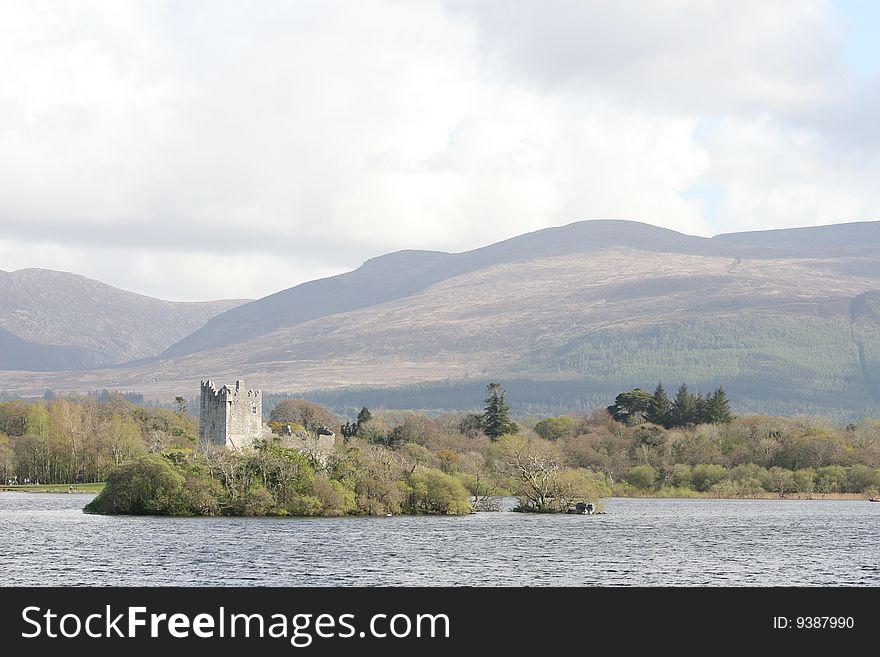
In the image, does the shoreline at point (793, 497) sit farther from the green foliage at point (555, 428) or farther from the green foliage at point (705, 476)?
the green foliage at point (555, 428)

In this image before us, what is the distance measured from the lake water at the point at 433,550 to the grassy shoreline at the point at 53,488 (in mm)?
31760

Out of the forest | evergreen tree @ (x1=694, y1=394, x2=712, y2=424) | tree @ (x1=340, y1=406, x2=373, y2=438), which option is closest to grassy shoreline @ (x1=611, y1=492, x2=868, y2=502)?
the forest

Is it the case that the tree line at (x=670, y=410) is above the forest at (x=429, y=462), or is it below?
above

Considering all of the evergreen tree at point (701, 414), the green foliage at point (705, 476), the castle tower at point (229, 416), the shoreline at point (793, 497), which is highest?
the castle tower at point (229, 416)

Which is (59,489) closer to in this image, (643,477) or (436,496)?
(436,496)

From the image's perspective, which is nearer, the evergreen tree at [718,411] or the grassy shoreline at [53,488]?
the grassy shoreline at [53,488]

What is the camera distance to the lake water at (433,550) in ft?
189

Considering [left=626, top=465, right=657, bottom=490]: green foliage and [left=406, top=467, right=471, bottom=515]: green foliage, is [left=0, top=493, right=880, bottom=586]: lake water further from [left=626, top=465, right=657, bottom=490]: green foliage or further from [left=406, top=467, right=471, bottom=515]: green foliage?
[left=626, top=465, right=657, bottom=490]: green foliage

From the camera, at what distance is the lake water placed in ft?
189

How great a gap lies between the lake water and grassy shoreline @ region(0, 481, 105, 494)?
31.8 meters

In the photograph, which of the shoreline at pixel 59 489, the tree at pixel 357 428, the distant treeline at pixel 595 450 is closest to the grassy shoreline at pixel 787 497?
the distant treeline at pixel 595 450

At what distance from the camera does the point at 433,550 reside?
2729 inches

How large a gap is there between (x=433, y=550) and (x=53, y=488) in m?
78.8

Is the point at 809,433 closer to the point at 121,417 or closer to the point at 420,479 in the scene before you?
the point at 420,479
